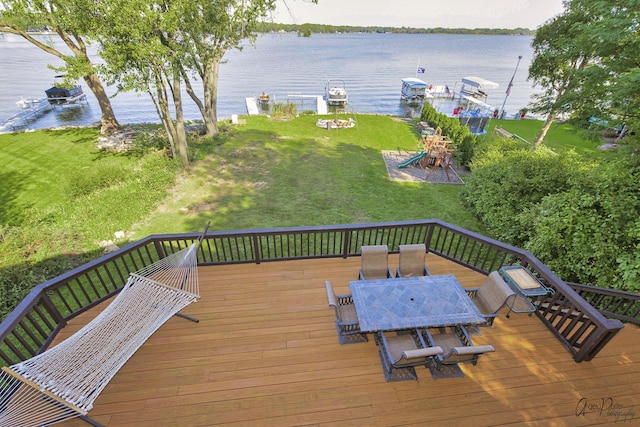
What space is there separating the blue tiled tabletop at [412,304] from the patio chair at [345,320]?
9.5 inches

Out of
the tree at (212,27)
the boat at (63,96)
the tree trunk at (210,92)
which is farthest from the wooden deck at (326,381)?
the boat at (63,96)

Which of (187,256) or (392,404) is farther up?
(187,256)

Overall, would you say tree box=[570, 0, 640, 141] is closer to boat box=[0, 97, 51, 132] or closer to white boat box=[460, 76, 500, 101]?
white boat box=[460, 76, 500, 101]

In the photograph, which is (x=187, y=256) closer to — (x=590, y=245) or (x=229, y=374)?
(x=229, y=374)

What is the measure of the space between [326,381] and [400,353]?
0.93 metres

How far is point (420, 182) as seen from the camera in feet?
38.8

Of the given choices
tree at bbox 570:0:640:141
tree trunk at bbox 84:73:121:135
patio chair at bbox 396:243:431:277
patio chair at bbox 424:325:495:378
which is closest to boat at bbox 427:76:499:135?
tree at bbox 570:0:640:141

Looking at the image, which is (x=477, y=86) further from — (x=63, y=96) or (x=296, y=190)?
(x=63, y=96)

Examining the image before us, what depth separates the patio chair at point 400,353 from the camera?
125 inches

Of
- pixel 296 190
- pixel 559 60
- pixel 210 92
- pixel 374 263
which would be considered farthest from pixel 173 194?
pixel 559 60

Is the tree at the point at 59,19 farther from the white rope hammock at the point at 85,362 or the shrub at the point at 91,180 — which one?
the white rope hammock at the point at 85,362

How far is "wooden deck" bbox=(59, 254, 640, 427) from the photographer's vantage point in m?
3.06

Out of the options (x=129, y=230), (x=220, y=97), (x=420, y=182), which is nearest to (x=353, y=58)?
(x=220, y=97)

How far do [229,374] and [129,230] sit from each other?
23.5ft
